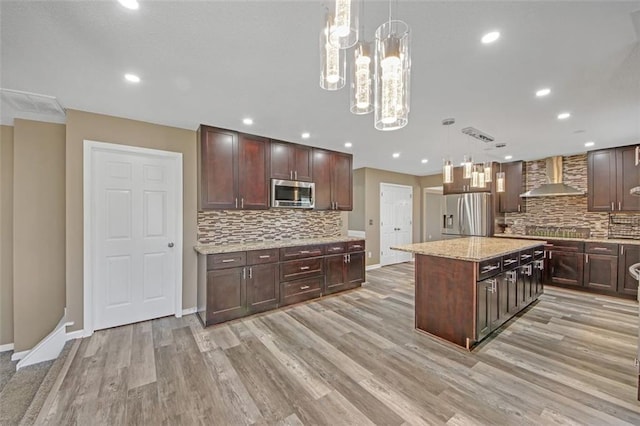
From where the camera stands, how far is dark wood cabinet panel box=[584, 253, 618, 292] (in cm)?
409

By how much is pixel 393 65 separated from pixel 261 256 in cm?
275

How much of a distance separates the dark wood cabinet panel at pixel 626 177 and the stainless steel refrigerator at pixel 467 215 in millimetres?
1861

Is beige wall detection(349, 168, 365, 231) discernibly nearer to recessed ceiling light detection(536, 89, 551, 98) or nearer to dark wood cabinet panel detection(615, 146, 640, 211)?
recessed ceiling light detection(536, 89, 551, 98)

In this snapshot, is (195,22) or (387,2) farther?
(195,22)

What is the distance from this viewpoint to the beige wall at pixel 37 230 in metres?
2.88

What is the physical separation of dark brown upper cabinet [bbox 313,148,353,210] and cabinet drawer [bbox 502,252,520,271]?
2584mm

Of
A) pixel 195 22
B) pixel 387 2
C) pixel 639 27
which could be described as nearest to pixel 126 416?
pixel 195 22

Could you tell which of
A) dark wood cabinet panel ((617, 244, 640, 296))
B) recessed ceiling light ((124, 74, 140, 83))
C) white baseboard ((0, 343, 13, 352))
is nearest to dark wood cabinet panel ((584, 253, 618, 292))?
dark wood cabinet panel ((617, 244, 640, 296))

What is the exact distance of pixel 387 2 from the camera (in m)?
1.45

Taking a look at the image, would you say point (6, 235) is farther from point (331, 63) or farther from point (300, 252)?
point (331, 63)

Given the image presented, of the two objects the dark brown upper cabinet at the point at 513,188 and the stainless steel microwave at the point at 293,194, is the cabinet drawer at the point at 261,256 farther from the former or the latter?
the dark brown upper cabinet at the point at 513,188

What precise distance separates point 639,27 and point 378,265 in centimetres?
543

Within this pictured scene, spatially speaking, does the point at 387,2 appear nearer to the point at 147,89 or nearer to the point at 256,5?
the point at 256,5

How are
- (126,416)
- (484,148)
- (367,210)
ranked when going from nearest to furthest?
1. (126,416)
2. (484,148)
3. (367,210)
